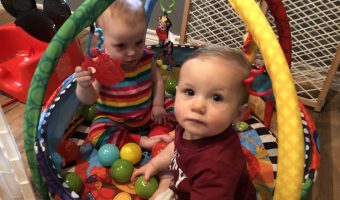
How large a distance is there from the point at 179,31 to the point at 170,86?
494mm

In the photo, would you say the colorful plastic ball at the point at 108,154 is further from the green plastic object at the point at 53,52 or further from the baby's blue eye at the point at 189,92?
the baby's blue eye at the point at 189,92

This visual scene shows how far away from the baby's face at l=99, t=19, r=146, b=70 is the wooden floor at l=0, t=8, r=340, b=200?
51 cm

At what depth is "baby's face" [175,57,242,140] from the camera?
26.8 inches

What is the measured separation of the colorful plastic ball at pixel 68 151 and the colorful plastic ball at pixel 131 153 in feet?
0.51

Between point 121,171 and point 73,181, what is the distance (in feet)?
0.45

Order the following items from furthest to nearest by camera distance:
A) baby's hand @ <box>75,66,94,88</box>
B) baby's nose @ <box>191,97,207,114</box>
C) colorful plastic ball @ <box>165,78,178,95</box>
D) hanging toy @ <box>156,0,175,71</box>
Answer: colorful plastic ball @ <box>165,78,178,95</box> < hanging toy @ <box>156,0,175,71</box> < baby's hand @ <box>75,66,94,88</box> < baby's nose @ <box>191,97,207,114</box>

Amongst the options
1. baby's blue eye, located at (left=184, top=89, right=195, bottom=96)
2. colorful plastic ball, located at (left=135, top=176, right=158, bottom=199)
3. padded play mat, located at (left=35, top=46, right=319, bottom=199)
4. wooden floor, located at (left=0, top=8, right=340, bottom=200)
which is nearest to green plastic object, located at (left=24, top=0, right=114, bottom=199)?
padded play mat, located at (left=35, top=46, right=319, bottom=199)

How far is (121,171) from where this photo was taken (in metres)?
1.04

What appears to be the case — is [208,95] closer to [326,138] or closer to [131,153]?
[131,153]

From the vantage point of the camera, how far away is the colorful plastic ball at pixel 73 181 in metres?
1.00

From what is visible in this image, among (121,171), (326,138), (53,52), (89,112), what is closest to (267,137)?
(326,138)

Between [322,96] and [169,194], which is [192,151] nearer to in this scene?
[169,194]

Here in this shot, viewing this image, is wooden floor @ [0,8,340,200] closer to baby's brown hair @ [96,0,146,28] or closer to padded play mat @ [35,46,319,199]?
padded play mat @ [35,46,319,199]

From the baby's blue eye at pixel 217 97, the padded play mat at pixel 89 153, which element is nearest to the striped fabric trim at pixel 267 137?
the padded play mat at pixel 89 153
